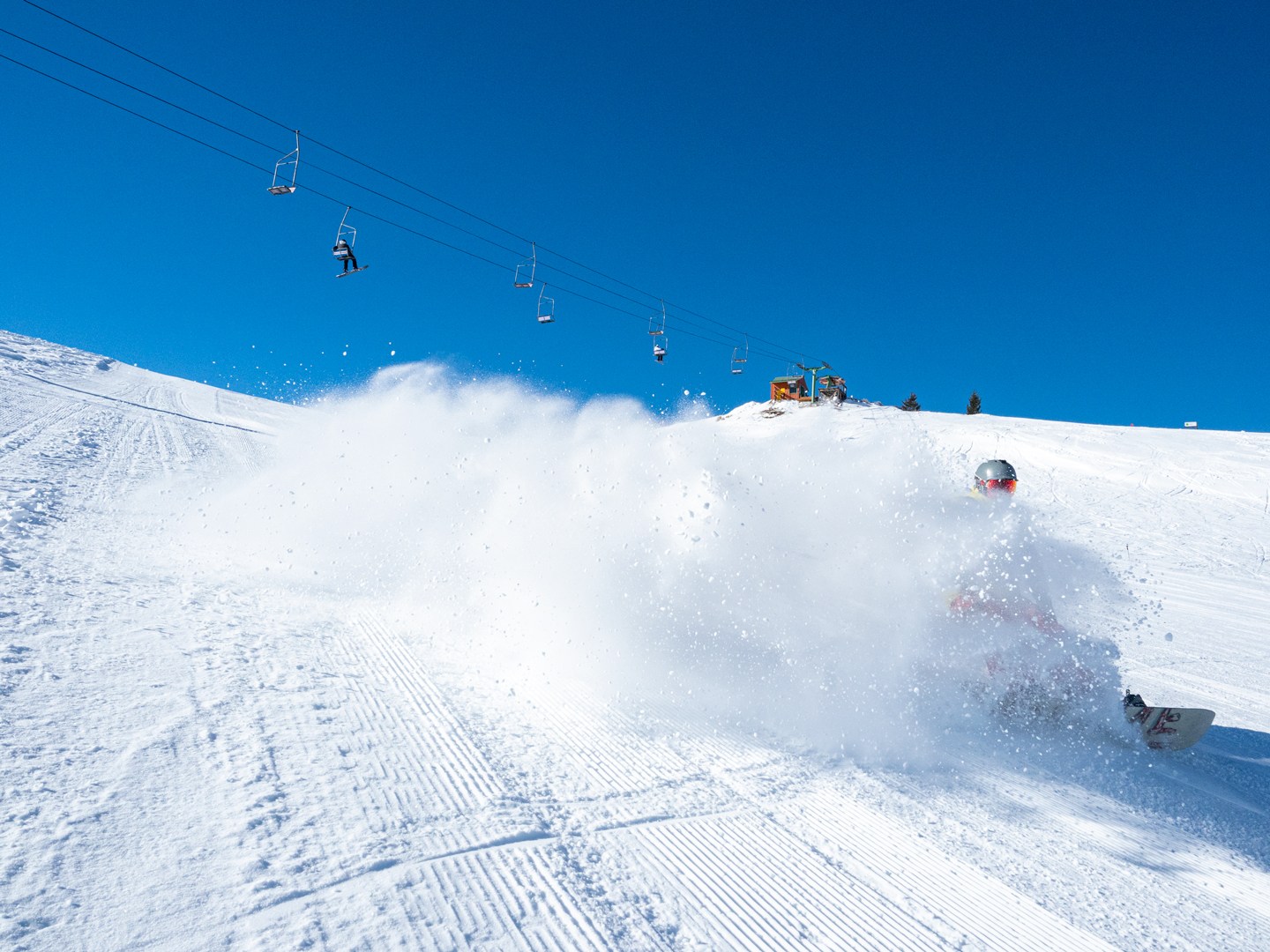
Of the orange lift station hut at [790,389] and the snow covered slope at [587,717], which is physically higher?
the orange lift station hut at [790,389]

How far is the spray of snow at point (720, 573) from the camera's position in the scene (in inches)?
223

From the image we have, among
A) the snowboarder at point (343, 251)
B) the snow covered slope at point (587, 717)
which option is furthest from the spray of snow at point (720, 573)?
the snowboarder at point (343, 251)

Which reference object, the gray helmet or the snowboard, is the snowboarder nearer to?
the gray helmet

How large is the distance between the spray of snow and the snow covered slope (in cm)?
4

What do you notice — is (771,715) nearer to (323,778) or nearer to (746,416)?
(323,778)

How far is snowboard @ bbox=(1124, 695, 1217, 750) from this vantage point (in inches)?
217

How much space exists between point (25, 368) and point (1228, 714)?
39852 millimetres

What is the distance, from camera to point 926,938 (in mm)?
2898

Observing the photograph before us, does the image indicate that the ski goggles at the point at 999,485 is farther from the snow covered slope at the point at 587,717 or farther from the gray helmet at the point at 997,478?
the snow covered slope at the point at 587,717

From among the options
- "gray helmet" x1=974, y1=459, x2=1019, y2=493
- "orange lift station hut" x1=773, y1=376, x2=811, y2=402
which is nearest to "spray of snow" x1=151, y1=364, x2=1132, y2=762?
"gray helmet" x1=974, y1=459, x2=1019, y2=493

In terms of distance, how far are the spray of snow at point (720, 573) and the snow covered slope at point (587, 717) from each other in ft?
0.15

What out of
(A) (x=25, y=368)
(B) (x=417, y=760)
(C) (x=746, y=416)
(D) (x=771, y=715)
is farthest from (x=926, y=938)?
(C) (x=746, y=416)

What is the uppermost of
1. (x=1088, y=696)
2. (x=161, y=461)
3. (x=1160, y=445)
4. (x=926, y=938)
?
(x=1160, y=445)

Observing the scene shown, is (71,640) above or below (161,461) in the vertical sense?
below
